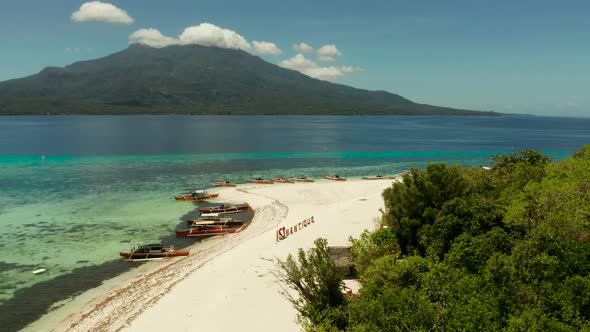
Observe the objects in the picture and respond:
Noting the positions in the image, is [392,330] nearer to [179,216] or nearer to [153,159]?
[179,216]

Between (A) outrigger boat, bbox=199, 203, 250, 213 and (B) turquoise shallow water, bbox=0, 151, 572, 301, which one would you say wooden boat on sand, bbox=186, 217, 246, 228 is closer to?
(B) turquoise shallow water, bbox=0, 151, 572, 301

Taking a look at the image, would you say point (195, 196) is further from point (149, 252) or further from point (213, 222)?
point (149, 252)

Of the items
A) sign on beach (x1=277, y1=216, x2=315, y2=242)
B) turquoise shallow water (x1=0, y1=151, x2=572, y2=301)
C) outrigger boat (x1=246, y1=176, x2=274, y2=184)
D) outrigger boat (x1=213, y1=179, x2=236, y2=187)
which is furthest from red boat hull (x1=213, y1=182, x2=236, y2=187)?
sign on beach (x1=277, y1=216, x2=315, y2=242)

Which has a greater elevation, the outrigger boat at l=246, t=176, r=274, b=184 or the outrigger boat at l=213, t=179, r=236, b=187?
the outrigger boat at l=246, t=176, r=274, b=184

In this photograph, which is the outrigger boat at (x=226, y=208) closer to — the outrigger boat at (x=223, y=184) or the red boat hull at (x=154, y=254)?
the outrigger boat at (x=223, y=184)

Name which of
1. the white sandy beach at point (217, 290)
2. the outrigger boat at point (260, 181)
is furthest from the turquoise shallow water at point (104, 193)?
the white sandy beach at point (217, 290)

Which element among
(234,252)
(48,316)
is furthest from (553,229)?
(48,316)
